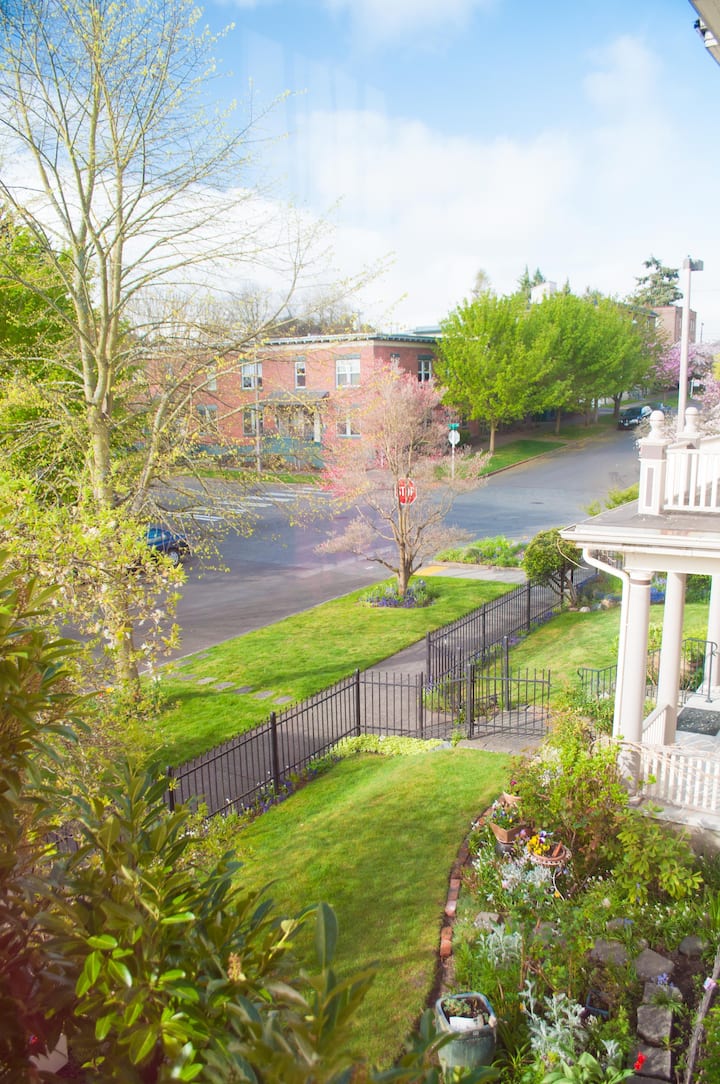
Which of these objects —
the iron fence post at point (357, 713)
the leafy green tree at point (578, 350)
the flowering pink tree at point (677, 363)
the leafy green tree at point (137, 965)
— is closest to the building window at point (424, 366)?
the leafy green tree at point (578, 350)

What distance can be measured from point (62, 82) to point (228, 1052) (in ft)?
42.6

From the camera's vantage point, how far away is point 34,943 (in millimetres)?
3270

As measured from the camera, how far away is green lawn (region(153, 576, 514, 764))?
13.6 metres

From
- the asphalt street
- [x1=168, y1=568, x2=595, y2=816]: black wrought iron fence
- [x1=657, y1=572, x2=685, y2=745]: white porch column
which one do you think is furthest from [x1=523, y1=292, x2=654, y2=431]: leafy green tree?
[x1=657, y1=572, x2=685, y2=745]: white porch column

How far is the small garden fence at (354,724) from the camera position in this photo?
11.2m

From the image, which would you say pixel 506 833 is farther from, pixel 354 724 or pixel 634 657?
pixel 354 724

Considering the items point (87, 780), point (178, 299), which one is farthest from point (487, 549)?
point (87, 780)

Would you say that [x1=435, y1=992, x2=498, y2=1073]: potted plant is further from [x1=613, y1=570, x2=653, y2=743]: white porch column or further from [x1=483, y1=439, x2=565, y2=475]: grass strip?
[x1=483, y1=439, x2=565, y2=475]: grass strip

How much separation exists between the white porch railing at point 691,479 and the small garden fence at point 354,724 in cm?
384

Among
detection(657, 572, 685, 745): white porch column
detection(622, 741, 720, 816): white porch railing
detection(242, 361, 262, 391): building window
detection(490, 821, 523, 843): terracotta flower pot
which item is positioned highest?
detection(242, 361, 262, 391): building window

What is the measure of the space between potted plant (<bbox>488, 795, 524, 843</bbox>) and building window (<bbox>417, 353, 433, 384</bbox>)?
137 ft

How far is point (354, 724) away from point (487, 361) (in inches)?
1398

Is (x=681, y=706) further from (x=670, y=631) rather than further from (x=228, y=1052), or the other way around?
(x=228, y=1052)

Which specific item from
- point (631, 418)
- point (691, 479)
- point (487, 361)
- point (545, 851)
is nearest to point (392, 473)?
point (691, 479)
